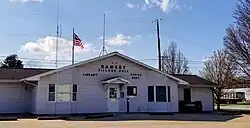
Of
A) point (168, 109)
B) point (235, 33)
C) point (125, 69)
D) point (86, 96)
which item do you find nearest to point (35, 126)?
point (86, 96)

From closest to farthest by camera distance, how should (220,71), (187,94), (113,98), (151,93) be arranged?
(113,98)
(151,93)
(187,94)
(220,71)

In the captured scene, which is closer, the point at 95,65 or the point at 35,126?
A: the point at 35,126

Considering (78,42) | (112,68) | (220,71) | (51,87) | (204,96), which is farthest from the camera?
(220,71)

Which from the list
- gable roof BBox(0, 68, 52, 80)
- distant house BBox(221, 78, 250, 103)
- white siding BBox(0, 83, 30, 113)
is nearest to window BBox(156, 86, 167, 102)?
distant house BBox(221, 78, 250, 103)

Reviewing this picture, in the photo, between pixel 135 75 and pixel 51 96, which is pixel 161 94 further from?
pixel 51 96

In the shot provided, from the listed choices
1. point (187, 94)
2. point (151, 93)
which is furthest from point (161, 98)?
point (187, 94)

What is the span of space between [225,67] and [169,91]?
464 inches

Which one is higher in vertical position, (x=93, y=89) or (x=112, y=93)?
(x=93, y=89)

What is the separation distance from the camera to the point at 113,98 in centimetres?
2884

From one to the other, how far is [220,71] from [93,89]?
59.2 feet

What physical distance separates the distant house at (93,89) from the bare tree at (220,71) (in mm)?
8009

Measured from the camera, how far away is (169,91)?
3053 cm

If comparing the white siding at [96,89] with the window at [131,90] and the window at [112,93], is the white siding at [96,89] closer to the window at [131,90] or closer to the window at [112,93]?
the window at [131,90]

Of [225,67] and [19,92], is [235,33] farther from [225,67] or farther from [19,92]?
[19,92]
